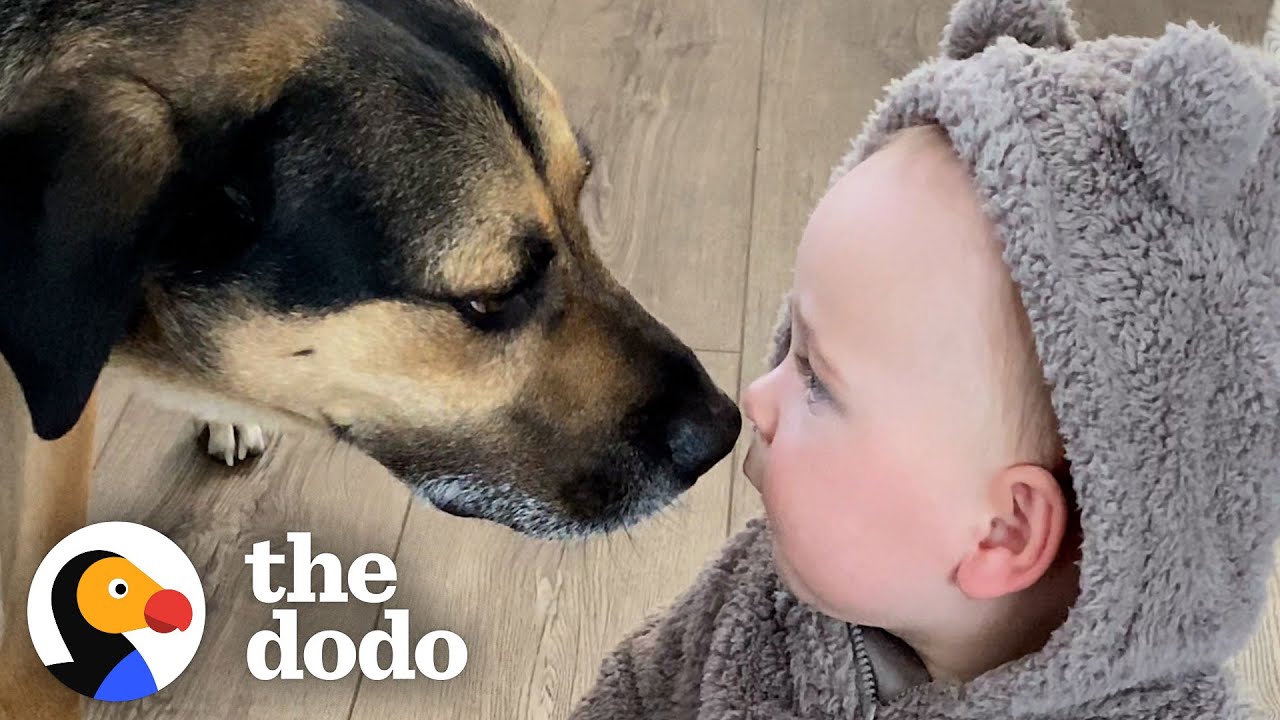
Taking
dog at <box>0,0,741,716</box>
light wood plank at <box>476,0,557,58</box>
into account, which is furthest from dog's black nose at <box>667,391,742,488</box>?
light wood plank at <box>476,0,557,58</box>

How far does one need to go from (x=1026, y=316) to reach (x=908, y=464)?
4.8 inches

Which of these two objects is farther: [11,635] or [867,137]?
[11,635]

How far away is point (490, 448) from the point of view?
1.15 metres

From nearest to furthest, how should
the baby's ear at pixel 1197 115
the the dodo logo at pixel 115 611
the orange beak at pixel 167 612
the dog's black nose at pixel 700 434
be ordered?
the baby's ear at pixel 1197 115
the dog's black nose at pixel 700 434
the the dodo logo at pixel 115 611
the orange beak at pixel 167 612

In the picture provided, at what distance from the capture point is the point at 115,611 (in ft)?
4.78

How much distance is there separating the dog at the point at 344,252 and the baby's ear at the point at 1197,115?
0.52 meters

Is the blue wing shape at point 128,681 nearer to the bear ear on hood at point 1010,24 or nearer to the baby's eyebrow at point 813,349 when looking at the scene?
the baby's eyebrow at point 813,349

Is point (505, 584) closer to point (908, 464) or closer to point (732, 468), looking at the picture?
point (732, 468)

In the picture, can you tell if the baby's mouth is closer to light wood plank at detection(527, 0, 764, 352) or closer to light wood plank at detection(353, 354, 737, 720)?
light wood plank at detection(353, 354, 737, 720)

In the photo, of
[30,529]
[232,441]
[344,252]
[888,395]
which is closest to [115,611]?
[30,529]

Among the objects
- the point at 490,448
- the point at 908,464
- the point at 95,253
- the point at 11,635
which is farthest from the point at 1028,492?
the point at 11,635

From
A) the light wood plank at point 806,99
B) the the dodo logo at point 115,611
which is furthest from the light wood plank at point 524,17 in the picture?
the the dodo logo at point 115,611

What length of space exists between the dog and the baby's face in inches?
10.5

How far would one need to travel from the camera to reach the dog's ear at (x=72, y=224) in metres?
0.90
